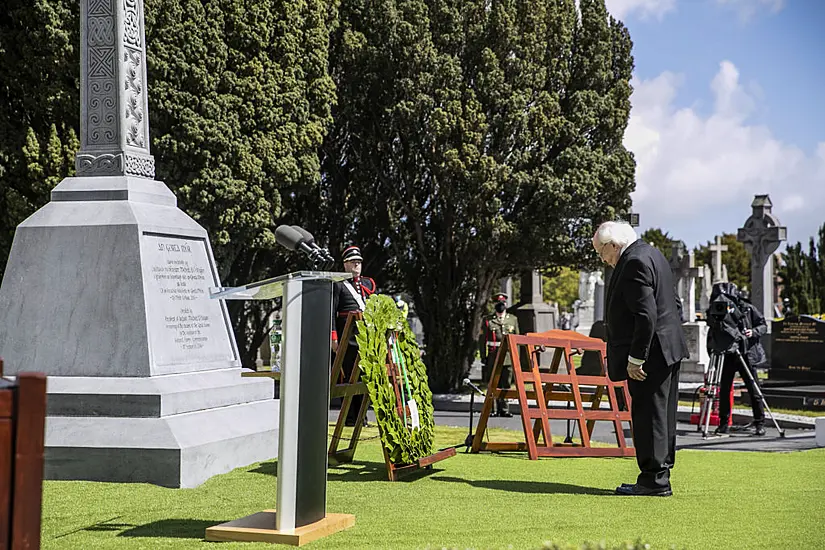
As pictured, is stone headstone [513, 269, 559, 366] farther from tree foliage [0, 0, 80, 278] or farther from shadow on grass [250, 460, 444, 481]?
shadow on grass [250, 460, 444, 481]

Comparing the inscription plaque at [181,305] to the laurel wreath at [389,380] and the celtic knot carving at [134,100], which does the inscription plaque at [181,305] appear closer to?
the celtic knot carving at [134,100]

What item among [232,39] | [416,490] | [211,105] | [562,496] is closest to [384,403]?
[416,490]

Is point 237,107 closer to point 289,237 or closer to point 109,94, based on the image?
point 109,94

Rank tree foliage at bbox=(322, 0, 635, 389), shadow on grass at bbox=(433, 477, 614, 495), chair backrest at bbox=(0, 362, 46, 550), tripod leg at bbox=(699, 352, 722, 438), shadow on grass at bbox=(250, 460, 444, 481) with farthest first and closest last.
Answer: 1. tree foliage at bbox=(322, 0, 635, 389)
2. tripod leg at bbox=(699, 352, 722, 438)
3. shadow on grass at bbox=(250, 460, 444, 481)
4. shadow on grass at bbox=(433, 477, 614, 495)
5. chair backrest at bbox=(0, 362, 46, 550)

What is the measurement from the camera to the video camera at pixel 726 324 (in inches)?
484

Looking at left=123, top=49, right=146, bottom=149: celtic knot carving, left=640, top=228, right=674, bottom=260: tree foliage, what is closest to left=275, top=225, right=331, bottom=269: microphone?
left=123, top=49, right=146, bottom=149: celtic knot carving

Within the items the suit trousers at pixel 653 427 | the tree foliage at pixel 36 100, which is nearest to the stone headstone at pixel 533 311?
the tree foliage at pixel 36 100

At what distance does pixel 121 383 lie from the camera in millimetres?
7578

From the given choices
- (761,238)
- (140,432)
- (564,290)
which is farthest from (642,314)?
(564,290)

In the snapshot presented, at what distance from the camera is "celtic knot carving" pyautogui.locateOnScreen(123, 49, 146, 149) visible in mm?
8547

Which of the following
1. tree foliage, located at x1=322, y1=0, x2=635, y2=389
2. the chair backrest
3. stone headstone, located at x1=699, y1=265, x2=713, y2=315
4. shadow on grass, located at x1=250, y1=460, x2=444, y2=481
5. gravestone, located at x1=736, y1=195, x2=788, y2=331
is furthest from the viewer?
stone headstone, located at x1=699, y1=265, x2=713, y2=315

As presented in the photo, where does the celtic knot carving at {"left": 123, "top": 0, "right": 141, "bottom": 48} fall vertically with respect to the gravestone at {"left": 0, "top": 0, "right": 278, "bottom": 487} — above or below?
above

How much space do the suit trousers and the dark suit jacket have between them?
0.32 ft

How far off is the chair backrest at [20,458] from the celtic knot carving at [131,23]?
259 inches
